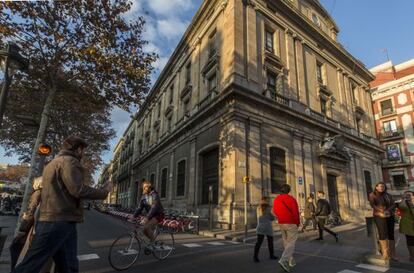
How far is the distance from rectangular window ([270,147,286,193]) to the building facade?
20074mm

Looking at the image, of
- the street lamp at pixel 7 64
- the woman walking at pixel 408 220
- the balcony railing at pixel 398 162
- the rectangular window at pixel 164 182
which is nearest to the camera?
the street lamp at pixel 7 64

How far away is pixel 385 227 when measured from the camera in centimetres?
646

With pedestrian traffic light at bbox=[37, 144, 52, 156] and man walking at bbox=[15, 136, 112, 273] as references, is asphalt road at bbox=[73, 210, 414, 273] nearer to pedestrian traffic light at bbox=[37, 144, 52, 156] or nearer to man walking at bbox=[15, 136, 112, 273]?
man walking at bbox=[15, 136, 112, 273]

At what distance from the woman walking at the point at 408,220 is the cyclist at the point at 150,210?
19.3 ft

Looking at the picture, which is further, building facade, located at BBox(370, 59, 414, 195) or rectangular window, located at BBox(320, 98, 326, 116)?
building facade, located at BBox(370, 59, 414, 195)

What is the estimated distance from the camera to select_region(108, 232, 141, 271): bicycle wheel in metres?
5.23

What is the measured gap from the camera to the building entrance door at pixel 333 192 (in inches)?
770

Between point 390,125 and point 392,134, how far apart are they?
52.1 inches

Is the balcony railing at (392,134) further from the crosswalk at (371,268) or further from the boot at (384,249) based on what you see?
the crosswalk at (371,268)

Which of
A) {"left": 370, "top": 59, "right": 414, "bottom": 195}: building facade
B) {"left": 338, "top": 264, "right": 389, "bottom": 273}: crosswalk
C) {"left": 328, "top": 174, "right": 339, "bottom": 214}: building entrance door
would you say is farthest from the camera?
{"left": 370, "top": 59, "right": 414, "bottom": 195}: building facade

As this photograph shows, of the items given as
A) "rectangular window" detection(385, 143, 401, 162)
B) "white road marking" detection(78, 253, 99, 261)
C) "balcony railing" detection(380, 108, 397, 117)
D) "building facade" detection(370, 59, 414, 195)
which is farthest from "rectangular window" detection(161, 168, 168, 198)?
"balcony railing" detection(380, 108, 397, 117)

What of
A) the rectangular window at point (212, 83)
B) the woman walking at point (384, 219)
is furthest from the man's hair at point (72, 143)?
the rectangular window at point (212, 83)

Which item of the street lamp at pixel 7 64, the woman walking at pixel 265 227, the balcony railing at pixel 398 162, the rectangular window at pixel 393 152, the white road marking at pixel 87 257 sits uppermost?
the rectangular window at pixel 393 152

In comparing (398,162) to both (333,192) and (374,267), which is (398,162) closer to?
(333,192)
